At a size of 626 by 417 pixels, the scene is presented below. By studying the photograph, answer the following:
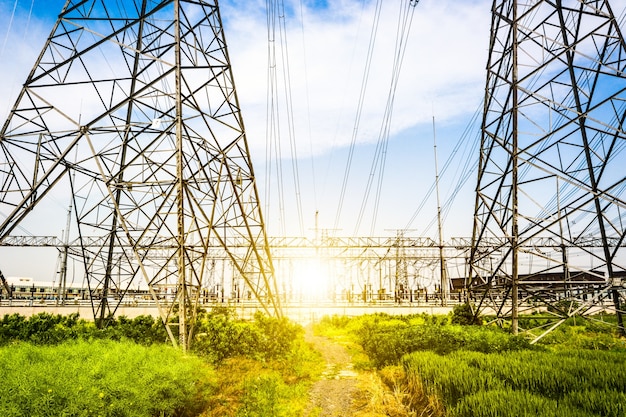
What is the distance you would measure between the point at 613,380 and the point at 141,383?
7.69 m

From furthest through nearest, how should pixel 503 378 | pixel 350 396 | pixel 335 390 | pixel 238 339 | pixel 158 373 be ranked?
pixel 238 339, pixel 335 390, pixel 350 396, pixel 503 378, pixel 158 373

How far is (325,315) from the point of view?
103 ft

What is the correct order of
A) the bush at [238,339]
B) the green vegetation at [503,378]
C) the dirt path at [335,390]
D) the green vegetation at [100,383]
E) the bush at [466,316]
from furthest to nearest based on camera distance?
the bush at [466,316]
the bush at [238,339]
the dirt path at [335,390]
the green vegetation at [503,378]
the green vegetation at [100,383]

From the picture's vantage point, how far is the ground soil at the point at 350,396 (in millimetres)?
8234

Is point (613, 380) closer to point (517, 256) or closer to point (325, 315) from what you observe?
point (517, 256)

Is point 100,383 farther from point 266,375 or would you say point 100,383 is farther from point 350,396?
point 350,396

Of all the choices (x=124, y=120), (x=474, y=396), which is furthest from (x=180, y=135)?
(x=474, y=396)

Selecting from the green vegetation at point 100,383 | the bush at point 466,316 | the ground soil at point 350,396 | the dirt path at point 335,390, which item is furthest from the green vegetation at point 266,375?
the bush at point 466,316

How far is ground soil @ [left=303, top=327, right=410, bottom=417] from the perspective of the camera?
8.23 meters

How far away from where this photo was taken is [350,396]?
9688 millimetres

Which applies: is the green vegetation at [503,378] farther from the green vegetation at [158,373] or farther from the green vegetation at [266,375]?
the green vegetation at [158,373]

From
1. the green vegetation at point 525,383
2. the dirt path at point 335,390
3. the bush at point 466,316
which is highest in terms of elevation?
the green vegetation at point 525,383

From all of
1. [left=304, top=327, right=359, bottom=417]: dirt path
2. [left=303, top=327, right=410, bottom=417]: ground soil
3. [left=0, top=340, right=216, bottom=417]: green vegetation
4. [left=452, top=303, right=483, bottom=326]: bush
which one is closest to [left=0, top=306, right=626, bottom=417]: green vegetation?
[left=0, top=340, right=216, bottom=417]: green vegetation

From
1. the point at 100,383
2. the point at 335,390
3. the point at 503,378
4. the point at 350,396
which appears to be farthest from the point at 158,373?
the point at 503,378
